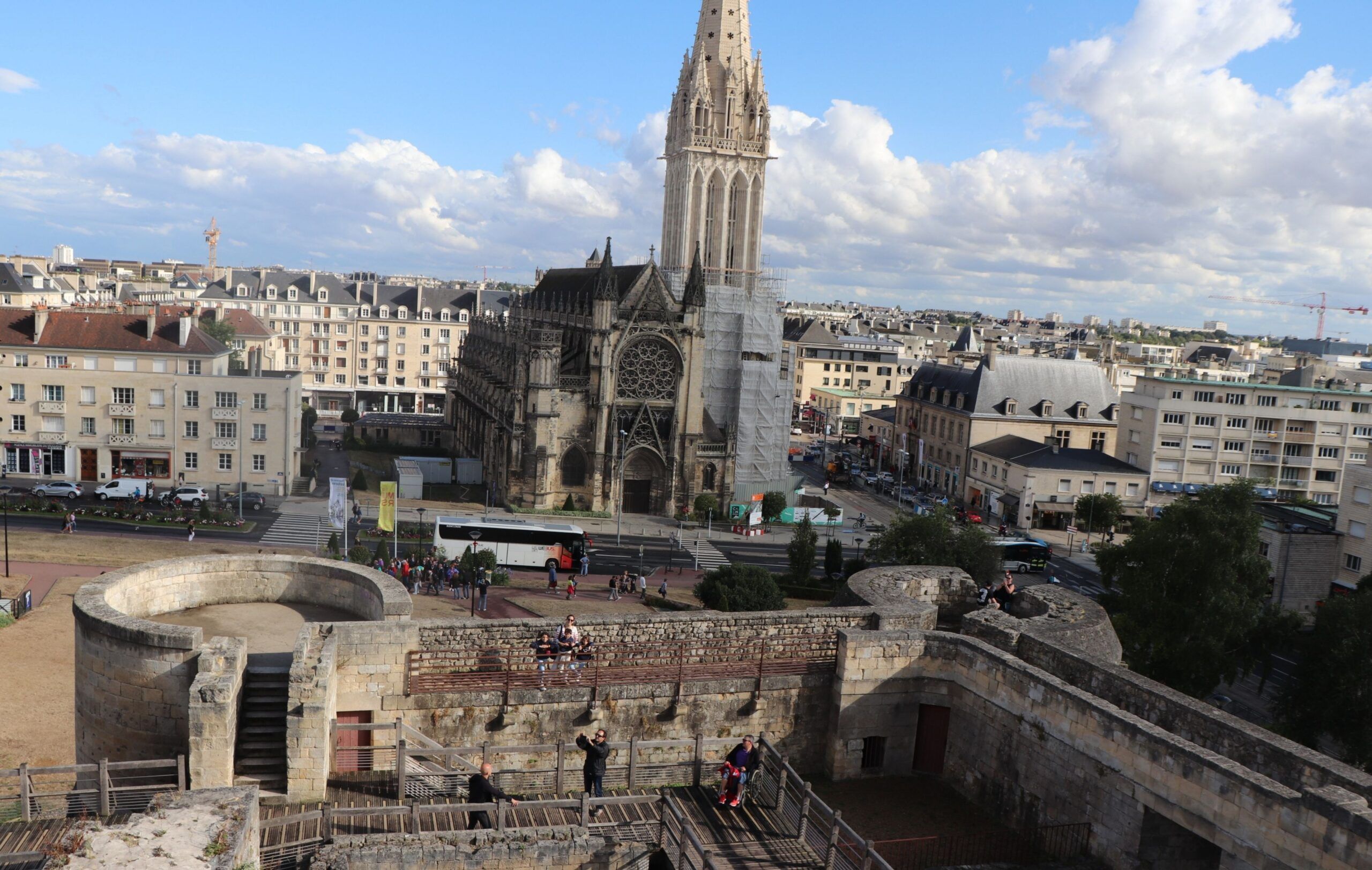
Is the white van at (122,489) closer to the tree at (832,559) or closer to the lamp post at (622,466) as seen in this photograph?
the lamp post at (622,466)

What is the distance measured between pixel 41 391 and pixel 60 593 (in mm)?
25600

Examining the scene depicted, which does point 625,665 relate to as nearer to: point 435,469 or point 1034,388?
point 435,469

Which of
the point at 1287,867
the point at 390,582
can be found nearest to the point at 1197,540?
the point at 1287,867

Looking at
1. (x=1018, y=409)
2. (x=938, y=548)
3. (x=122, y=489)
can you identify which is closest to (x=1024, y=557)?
(x=938, y=548)

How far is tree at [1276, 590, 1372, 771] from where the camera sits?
Answer: 26.7 meters

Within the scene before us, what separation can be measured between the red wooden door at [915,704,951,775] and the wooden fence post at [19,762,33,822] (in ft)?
39.6

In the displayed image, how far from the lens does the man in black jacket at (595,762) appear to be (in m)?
13.2

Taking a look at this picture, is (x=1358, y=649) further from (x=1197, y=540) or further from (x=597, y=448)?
(x=597, y=448)

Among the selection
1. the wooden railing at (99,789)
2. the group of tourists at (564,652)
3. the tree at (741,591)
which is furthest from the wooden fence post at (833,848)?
the tree at (741,591)

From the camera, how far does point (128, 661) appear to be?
13.2 meters

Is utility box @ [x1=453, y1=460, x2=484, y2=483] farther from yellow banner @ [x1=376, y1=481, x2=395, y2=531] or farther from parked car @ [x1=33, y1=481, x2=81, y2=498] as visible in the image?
yellow banner @ [x1=376, y1=481, x2=395, y2=531]

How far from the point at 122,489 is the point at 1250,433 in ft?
218

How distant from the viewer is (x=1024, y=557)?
51219 millimetres

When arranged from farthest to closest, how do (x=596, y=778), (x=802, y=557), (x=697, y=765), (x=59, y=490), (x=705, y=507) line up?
1. (x=705, y=507)
2. (x=59, y=490)
3. (x=802, y=557)
4. (x=697, y=765)
5. (x=596, y=778)
